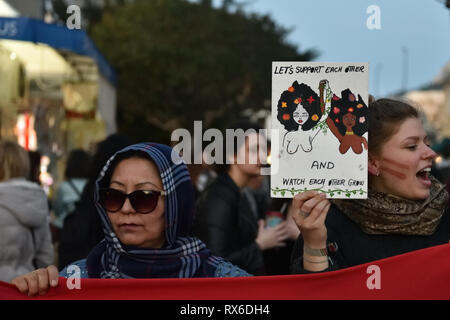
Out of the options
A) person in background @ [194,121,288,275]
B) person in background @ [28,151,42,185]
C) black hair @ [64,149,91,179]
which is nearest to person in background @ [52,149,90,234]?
black hair @ [64,149,91,179]

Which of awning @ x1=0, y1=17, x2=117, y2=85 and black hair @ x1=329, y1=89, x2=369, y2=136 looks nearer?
black hair @ x1=329, y1=89, x2=369, y2=136

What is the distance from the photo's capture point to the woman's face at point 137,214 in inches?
118

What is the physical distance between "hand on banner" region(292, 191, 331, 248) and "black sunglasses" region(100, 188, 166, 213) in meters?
0.60

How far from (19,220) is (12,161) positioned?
584 millimetres

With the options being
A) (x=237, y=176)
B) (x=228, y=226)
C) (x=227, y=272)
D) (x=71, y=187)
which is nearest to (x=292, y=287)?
(x=227, y=272)

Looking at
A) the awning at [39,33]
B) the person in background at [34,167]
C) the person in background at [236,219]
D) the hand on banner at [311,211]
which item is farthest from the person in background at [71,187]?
the hand on banner at [311,211]

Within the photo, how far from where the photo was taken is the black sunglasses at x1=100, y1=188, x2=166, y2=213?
9.88ft

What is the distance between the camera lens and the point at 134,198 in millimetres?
3020

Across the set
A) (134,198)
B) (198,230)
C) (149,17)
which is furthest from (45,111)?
(149,17)

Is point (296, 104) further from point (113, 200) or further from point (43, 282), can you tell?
point (43, 282)

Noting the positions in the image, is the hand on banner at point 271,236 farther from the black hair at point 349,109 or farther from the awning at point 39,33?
the awning at point 39,33

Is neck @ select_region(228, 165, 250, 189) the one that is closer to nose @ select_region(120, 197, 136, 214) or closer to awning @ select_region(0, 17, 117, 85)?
nose @ select_region(120, 197, 136, 214)
